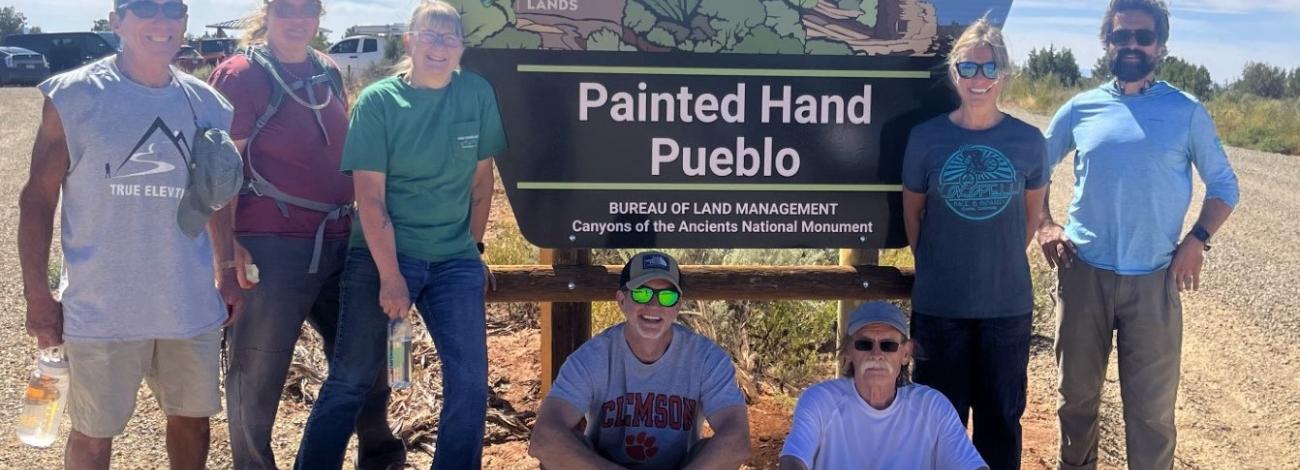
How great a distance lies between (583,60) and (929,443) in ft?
6.03

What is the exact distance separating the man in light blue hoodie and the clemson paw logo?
1.62 meters

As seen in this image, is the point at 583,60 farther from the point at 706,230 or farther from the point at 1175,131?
the point at 1175,131

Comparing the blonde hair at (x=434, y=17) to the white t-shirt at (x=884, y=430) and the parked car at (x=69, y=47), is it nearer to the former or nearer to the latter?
the white t-shirt at (x=884, y=430)

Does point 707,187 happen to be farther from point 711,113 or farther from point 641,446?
point 641,446

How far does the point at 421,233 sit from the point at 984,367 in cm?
194

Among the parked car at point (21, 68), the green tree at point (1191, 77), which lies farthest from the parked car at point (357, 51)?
the green tree at point (1191, 77)

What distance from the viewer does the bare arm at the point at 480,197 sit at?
3.71 m

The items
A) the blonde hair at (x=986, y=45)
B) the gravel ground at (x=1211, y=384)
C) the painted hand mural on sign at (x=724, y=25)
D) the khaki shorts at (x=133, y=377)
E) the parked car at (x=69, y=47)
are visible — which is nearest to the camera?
the khaki shorts at (x=133, y=377)

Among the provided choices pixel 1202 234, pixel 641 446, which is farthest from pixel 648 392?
pixel 1202 234

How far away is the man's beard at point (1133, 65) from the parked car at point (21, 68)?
2966 centimetres

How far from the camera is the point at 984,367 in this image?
12.6 feet

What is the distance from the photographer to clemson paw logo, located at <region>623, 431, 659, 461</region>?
11.6ft

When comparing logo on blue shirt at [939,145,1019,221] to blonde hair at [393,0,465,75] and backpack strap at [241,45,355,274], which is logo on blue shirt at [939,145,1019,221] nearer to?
blonde hair at [393,0,465,75]

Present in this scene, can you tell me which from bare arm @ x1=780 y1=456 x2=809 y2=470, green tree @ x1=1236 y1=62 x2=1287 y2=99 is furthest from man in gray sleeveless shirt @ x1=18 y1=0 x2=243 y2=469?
green tree @ x1=1236 y1=62 x2=1287 y2=99
